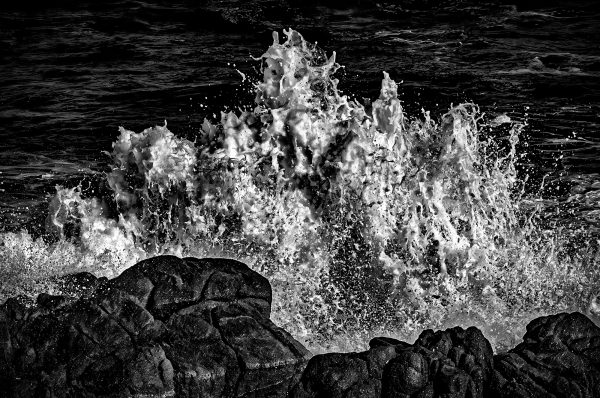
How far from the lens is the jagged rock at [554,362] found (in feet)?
23.3

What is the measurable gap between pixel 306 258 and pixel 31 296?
291 cm

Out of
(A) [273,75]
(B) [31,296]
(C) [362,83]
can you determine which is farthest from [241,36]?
(B) [31,296]

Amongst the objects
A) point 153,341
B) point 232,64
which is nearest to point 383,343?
point 153,341

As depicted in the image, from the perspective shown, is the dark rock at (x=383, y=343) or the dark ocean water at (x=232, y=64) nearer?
the dark rock at (x=383, y=343)

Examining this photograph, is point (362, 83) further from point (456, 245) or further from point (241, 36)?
point (456, 245)

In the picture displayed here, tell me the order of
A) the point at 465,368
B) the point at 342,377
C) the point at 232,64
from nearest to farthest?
the point at 342,377
the point at 465,368
the point at 232,64

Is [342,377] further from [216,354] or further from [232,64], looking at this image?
[232,64]

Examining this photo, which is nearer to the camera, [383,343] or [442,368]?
[442,368]

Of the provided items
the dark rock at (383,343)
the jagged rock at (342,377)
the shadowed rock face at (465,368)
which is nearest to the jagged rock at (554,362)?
the shadowed rock face at (465,368)

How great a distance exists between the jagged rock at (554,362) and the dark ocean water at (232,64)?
20.3ft

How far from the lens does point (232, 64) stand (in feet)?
62.3

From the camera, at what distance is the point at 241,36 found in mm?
20844

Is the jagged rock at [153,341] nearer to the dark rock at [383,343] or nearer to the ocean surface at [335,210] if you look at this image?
the dark rock at [383,343]

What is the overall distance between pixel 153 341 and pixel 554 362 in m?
2.81
